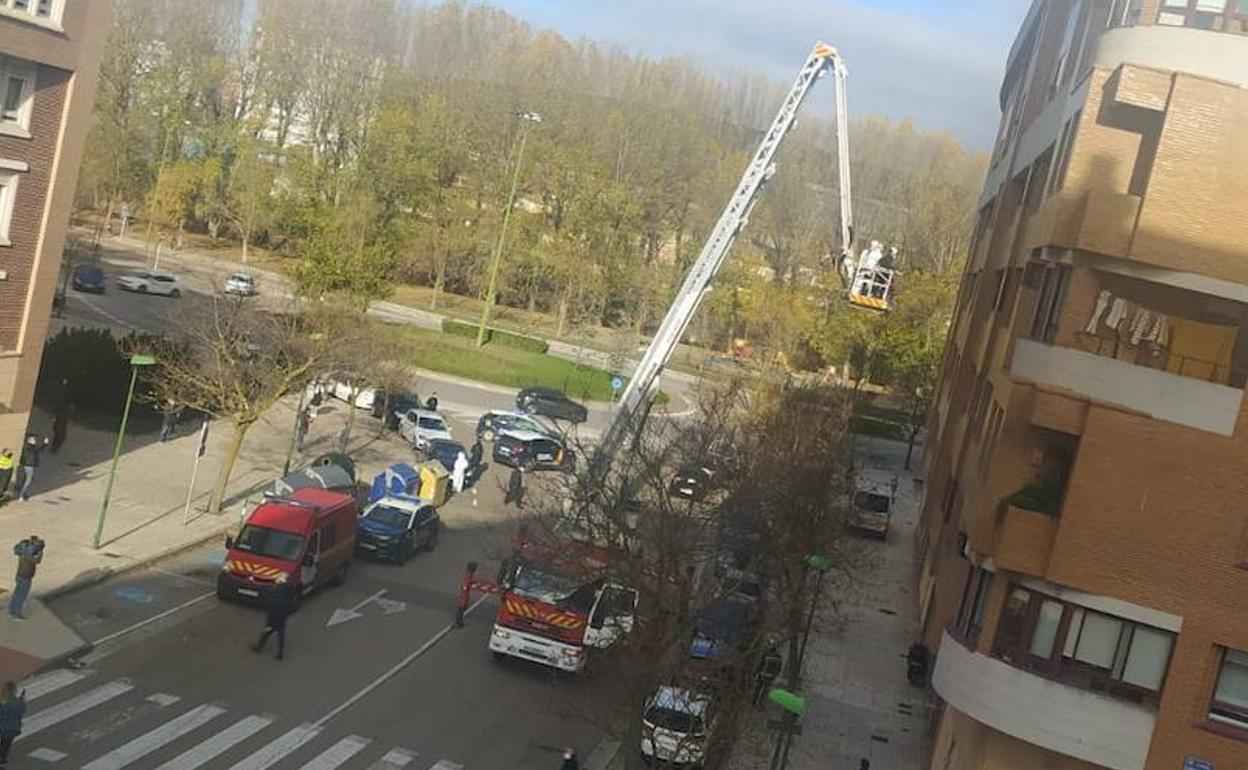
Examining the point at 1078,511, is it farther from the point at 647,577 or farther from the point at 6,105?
the point at 6,105

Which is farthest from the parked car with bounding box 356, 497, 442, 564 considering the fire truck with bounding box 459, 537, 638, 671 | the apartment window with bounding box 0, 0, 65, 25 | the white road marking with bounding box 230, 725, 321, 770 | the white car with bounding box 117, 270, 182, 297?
the white car with bounding box 117, 270, 182, 297

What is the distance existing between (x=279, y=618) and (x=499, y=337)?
145ft

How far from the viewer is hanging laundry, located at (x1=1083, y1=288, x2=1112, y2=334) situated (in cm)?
1789

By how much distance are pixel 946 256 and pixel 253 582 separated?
67645 millimetres

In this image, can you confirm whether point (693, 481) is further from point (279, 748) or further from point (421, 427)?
point (421, 427)

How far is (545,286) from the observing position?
254ft

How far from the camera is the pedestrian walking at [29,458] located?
2669 cm

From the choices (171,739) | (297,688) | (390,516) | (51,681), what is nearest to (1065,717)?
(297,688)

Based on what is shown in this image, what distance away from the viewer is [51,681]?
18984mm

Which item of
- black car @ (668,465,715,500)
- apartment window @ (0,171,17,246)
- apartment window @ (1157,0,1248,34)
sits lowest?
black car @ (668,465,715,500)

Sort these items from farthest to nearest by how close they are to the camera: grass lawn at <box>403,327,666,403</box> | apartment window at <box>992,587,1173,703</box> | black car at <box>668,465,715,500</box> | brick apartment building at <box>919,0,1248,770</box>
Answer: grass lawn at <box>403,327,666,403</box>
black car at <box>668,465,715,500</box>
apartment window at <box>992,587,1173,703</box>
brick apartment building at <box>919,0,1248,770</box>

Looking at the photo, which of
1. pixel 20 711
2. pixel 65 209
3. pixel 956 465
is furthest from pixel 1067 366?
pixel 65 209

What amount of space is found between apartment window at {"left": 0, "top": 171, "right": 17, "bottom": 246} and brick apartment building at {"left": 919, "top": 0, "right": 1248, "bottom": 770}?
18.1 metres

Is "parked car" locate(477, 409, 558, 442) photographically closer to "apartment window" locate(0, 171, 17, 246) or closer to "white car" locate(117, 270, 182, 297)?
"apartment window" locate(0, 171, 17, 246)
